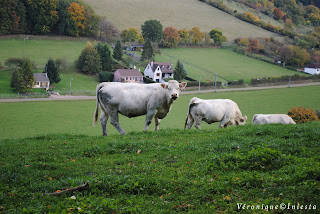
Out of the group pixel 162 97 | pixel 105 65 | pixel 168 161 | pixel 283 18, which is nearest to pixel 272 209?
pixel 168 161

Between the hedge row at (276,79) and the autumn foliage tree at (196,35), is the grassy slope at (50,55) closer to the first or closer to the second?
the autumn foliage tree at (196,35)

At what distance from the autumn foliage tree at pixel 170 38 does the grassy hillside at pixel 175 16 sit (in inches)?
543

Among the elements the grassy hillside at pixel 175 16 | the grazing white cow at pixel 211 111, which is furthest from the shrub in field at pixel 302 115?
the grassy hillside at pixel 175 16

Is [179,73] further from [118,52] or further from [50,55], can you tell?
[50,55]

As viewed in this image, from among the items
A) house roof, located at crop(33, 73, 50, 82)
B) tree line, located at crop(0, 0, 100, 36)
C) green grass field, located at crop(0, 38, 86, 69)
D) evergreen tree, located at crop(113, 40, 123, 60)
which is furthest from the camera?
tree line, located at crop(0, 0, 100, 36)

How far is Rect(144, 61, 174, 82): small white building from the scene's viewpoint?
84.4 meters

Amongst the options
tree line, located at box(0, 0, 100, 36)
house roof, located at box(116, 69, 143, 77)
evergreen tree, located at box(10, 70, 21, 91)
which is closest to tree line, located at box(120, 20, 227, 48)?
tree line, located at box(0, 0, 100, 36)

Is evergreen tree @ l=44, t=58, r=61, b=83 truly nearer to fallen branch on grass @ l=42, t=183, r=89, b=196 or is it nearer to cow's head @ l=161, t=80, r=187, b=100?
cow's head @ l=161, t=80, r=187, b=100

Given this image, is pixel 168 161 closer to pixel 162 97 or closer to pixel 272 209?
pixel 272 209

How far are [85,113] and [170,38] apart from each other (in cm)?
6209

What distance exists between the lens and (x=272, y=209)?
7.34m

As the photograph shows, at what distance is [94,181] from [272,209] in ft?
13.5

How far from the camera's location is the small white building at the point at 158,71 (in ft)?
277

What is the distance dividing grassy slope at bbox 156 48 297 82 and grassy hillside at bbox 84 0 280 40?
18.4 meters
